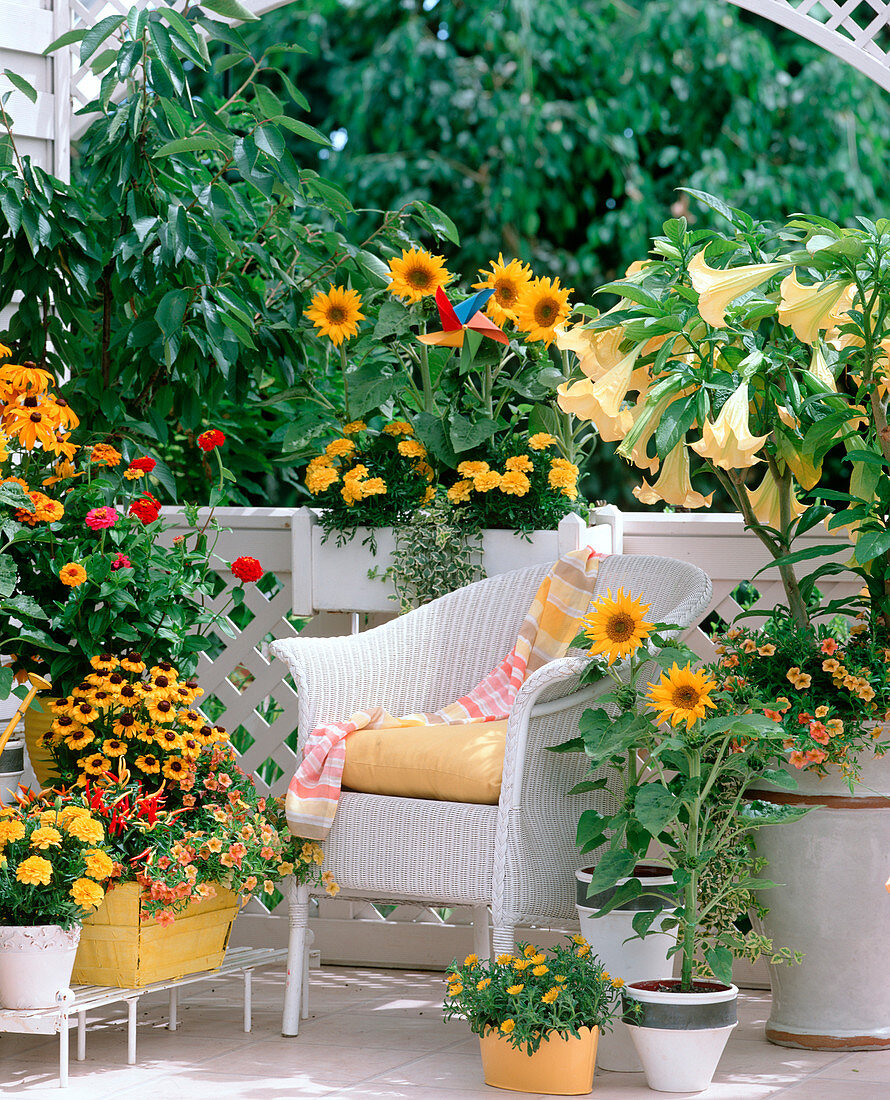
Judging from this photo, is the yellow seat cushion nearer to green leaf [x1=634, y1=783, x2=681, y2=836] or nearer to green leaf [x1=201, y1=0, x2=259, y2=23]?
green leaf [x1=634, y1=783, x2=681, y2=836]

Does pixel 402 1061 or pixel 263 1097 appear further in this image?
pixel 402 1061

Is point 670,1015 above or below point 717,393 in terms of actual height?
below

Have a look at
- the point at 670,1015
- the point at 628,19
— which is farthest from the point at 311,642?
the point at 628,19

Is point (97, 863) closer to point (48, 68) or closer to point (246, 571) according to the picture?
point (246, 571)

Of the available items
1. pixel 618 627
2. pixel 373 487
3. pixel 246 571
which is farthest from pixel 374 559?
pixel 618 627

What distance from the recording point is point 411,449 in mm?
3295

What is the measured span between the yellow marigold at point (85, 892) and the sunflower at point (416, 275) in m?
1.40

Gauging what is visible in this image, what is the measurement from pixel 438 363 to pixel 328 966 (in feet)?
4.42

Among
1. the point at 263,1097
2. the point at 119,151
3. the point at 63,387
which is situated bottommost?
the point at 263,1097

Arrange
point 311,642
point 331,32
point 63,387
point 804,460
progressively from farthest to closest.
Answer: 1. point 331,32
2. point 63,387
3. point 311,642
4. point 804,460

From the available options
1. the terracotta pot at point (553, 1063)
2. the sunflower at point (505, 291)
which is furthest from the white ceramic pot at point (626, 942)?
the sunflower at point (505, 291)

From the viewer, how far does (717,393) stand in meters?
2.53

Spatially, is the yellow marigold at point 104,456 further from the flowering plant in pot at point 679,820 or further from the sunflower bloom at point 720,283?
the sunflower bloom at point 720,283

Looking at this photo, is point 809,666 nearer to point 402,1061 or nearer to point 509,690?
point 509,690
